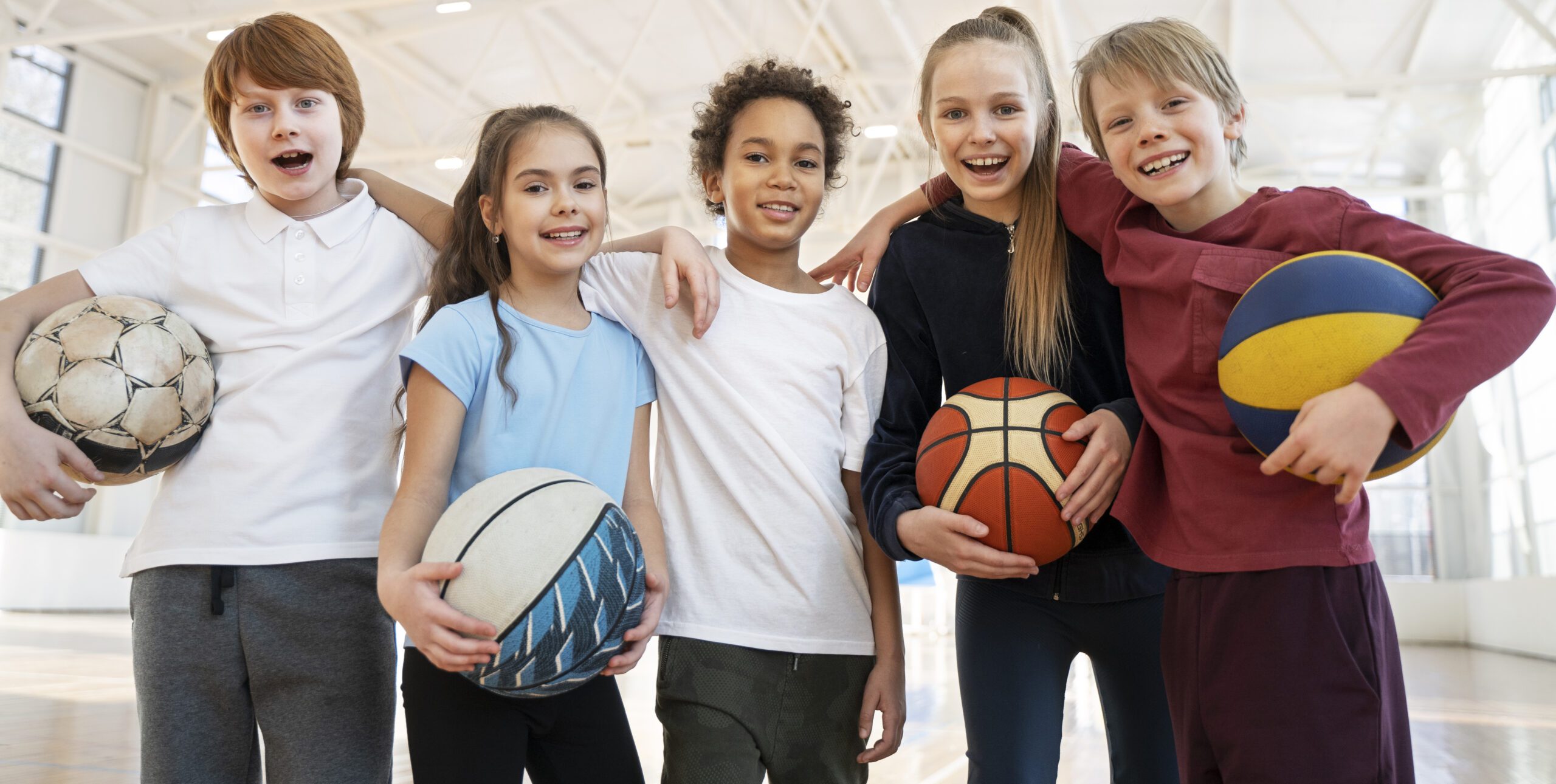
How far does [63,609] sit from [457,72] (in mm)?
7095

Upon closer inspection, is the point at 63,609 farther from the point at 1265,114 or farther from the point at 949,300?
the point at 1265,114

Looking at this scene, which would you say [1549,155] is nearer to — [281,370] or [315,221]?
[315,221]

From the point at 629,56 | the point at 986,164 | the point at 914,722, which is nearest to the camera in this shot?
the point at 986,164

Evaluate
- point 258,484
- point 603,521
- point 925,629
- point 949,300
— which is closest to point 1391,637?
point 949,300

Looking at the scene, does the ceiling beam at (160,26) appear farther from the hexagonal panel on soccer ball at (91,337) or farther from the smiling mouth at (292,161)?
the hexagonal panel on soccer ball at (91,337)

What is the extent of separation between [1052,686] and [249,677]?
1250 millimetres

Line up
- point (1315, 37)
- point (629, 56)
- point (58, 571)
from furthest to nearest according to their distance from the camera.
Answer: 1. point (58, 571)
2. point (629, 56)
3. point (1315, 37)

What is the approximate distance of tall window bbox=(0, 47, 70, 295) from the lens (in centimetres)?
1052

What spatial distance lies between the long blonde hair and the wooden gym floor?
7.73ft

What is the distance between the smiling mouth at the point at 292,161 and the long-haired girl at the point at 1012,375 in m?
1.03

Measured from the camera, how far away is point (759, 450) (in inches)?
70.6

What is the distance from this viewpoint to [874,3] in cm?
998

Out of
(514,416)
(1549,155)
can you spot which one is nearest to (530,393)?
(514,416)

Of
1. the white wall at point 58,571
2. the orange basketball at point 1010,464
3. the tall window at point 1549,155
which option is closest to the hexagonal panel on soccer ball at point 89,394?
the orange basketball at point 1010,464
